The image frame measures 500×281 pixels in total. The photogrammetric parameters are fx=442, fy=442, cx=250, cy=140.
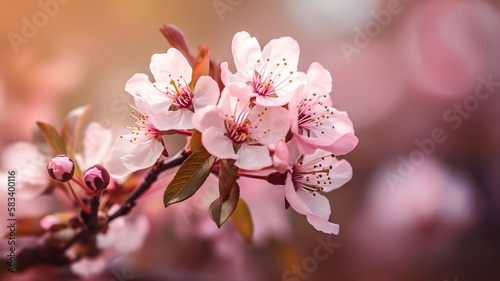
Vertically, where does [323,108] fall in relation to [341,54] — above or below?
above

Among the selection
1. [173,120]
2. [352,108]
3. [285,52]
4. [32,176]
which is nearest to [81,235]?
[32,176]

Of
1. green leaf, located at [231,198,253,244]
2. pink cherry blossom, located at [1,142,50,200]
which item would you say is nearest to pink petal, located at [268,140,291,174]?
green leaf, located at [231,198,253,244]

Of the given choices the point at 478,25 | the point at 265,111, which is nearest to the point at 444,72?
the point at 478,25

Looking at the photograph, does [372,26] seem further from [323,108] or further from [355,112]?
[323,108]

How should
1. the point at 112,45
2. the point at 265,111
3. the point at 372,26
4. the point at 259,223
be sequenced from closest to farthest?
1. the point at 265,111
2. the point at 259,223
3. the point at 112,45
4. the point at 372,26

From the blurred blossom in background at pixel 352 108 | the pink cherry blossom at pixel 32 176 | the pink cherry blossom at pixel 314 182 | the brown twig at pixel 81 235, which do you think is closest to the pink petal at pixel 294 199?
the pink cherry blossom at pixel 314 182

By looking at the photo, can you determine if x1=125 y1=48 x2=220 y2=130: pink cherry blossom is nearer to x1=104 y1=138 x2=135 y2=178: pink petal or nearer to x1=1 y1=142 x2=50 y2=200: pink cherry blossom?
x1=104 y1=138 x2=135 y2=178: pink petal

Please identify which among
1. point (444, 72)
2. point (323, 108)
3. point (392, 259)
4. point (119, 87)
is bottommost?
point (392, 259)
